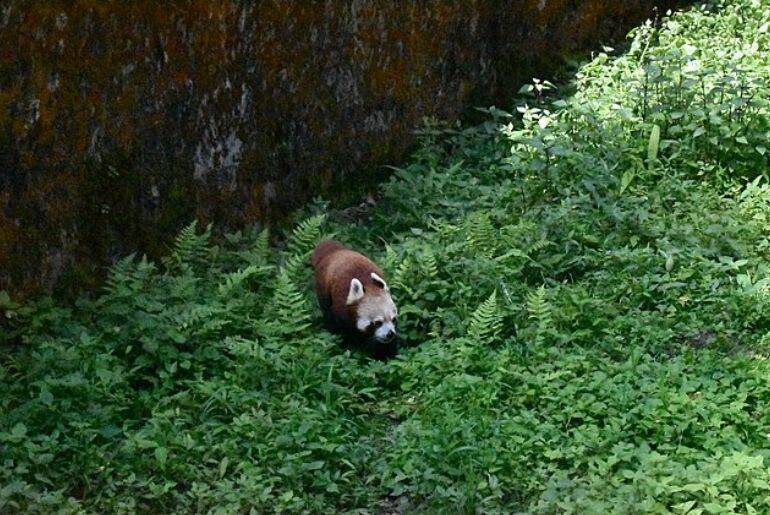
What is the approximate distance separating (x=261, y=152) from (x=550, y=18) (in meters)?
3.84

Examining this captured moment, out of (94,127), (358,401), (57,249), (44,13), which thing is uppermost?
(44,13)

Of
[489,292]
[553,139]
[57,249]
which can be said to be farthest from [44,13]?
[553,139]

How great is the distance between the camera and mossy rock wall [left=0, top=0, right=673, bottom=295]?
647 cm

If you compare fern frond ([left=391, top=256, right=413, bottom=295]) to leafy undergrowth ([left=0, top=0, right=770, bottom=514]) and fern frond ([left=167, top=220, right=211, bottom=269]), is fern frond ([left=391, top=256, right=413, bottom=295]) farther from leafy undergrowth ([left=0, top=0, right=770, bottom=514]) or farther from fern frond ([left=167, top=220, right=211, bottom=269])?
fern frond ([left=167, top=220, right=211, bottom=269])

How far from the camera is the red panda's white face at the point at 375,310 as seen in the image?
6.62 metres

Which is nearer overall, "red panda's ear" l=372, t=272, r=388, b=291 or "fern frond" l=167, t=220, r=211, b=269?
"red panda's ear" l=372, t=272, r=388, b=291

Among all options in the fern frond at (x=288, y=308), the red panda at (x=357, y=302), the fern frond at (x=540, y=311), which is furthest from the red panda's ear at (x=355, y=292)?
the fern frond at (x=540, y=311)

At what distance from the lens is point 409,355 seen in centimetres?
667

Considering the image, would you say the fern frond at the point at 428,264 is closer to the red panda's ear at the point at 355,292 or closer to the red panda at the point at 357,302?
the red panda at the point at 357,302

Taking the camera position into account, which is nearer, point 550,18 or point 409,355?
point 409,355

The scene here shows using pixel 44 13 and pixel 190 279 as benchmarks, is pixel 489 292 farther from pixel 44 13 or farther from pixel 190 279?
pixel 44 13

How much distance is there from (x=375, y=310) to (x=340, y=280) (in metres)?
0.38

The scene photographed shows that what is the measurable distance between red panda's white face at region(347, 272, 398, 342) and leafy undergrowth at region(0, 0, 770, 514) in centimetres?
18

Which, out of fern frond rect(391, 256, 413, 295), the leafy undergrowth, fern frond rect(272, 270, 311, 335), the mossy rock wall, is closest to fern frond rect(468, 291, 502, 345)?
the leafy undergrowth
